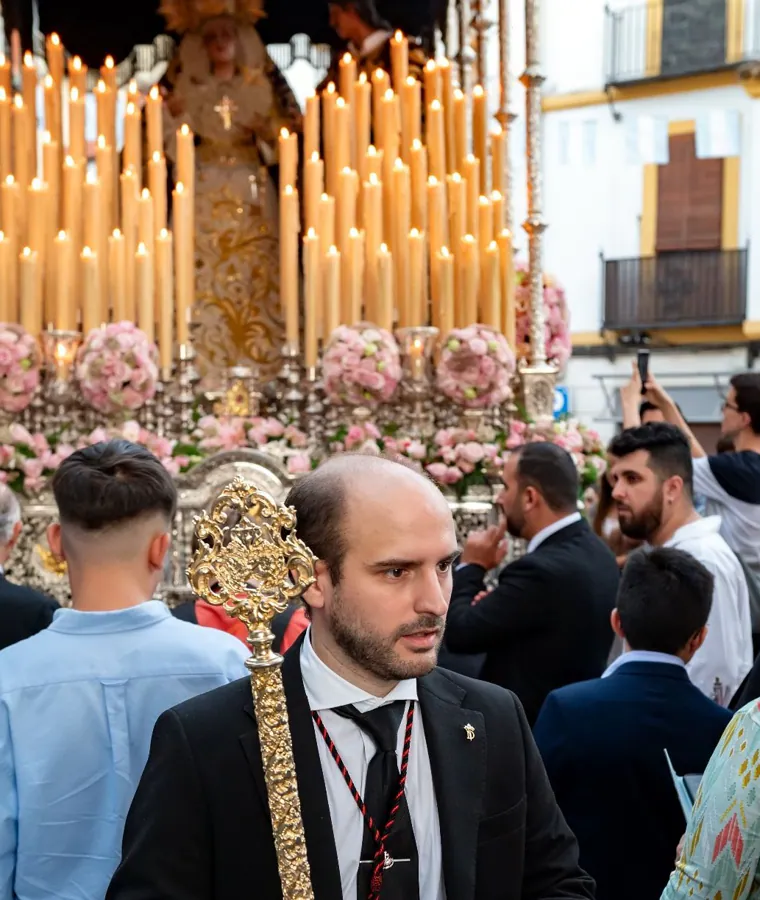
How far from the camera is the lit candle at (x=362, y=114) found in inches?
242

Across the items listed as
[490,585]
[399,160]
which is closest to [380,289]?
[399,160]

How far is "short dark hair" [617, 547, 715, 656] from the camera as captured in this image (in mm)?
2730

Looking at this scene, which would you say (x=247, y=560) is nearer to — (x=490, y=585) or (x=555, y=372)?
(x=490, y=585)

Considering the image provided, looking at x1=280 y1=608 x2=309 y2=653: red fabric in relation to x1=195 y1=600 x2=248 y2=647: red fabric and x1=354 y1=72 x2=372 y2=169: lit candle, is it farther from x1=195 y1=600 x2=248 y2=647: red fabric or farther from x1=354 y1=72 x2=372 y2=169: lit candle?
x1=354 y1=72 x2=372 y2=169: lit candle

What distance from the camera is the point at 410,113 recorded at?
6234mm

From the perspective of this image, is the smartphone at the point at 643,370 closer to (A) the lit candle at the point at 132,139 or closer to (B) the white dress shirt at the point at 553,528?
(B) the white dress shirt at the point at 553,528

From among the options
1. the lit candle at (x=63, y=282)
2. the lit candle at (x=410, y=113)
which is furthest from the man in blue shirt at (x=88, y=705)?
Result: the lit candle at (x=410, y=113)

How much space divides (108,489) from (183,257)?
3911 mm

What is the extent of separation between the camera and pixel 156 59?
6973 millimetres

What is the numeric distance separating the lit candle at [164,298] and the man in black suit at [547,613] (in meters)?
2.64

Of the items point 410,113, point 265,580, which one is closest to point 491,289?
point 410,113

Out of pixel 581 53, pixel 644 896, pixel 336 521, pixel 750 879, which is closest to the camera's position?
pixel 750 879

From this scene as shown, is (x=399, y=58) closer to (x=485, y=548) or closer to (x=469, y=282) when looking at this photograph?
(x=469, y=282)

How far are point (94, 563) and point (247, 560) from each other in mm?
852
